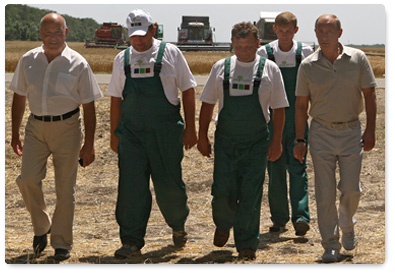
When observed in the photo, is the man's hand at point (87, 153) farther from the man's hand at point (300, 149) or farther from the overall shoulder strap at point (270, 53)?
the overall shoulder strap at point (270, 53)

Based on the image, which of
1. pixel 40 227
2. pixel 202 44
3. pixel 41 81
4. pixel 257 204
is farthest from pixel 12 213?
pixel 202 44

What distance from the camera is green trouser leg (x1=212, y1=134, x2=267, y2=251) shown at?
6.07 meters

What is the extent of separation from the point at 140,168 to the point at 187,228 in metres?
1.85

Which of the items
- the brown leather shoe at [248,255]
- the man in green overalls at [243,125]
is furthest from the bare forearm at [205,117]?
the brown leather shoe at [248,255]

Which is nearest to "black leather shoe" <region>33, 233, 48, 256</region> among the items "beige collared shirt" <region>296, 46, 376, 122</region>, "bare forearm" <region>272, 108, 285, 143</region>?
"bare forearm" <region>272, 108, 285, 143</region>

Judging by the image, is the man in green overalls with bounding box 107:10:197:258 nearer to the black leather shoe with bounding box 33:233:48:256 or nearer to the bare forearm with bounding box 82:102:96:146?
the bare forearm with bounding box 82:102:96:146

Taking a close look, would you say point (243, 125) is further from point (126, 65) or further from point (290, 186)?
point (290, 186)

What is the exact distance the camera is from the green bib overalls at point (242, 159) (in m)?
5.94

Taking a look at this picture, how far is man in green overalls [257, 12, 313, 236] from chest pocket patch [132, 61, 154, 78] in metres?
→ 1.54

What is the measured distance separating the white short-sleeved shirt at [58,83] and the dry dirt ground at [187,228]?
131 centimetres

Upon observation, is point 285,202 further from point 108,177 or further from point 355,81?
point 108,177

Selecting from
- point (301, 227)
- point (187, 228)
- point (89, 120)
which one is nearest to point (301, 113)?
point (301, 227)

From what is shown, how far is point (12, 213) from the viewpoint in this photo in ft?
30.1

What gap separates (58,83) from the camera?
6.06 meters
